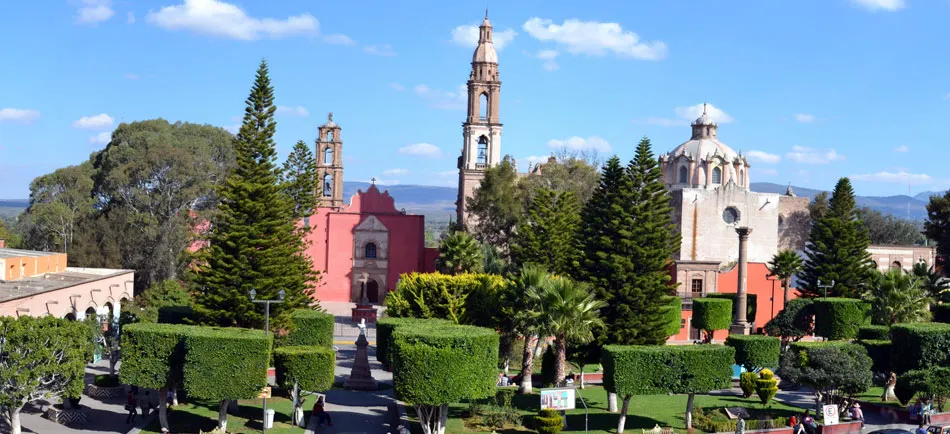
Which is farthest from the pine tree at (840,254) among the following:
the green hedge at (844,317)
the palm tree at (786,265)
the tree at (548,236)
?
the tree at (548,236)

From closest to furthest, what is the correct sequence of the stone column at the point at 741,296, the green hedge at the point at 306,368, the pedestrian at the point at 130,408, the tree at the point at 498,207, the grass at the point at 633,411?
1. the pedestrian at the point at 130,408
2. the green hedge at the point at 306,368
3. the grass at the point at 633,411
4. the stone column at the point at 741,296
5. the tree at the point at 498,207

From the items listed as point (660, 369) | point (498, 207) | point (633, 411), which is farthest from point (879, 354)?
point (498, 207)

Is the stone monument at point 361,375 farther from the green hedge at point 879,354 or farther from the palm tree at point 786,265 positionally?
the palm tree at point 786,265

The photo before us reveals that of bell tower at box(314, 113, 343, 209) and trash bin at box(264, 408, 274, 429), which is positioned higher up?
bell tower at box(314, 113, 343, 209)

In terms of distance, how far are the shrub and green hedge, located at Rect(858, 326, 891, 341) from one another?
702cm

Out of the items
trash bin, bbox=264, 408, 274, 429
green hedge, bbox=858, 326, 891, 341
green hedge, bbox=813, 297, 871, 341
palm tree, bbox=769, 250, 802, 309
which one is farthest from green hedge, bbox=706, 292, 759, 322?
trash bin, bbox=264, 408, 274, 429

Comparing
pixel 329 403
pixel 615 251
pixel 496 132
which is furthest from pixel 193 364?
pixel 496 132

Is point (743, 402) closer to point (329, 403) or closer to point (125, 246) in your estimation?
point (329, 403)

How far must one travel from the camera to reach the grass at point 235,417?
23.9 m

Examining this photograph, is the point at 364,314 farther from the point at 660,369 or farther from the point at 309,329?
the point at 660,369

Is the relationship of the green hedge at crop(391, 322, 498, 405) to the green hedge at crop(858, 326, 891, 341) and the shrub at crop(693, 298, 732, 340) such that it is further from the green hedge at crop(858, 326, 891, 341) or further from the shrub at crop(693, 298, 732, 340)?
the shrub at crop(693, 298, 732, 340)

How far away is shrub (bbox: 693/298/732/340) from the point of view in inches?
1565

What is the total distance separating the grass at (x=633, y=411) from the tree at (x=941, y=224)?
2973cm

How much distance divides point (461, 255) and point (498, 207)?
19.3 ft
